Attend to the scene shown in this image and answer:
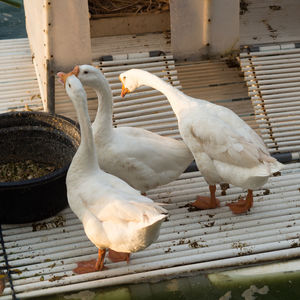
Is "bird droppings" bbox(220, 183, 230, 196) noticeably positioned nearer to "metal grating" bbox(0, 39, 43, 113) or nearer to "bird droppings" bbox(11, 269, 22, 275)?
"bird droppings" bbox(11, 269, 22, 275)

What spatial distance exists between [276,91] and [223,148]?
4.25 feet

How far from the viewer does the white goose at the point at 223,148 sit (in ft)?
10.3

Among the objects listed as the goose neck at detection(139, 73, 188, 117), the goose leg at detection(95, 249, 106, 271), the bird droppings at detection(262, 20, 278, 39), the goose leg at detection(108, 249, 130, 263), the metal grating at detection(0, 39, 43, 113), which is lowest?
the goose leg at detection(108, 249, 130, 263)

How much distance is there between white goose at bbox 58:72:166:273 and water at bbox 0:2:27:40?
162 inches

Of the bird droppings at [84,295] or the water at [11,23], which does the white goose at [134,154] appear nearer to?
the bird droppings at [84,295]

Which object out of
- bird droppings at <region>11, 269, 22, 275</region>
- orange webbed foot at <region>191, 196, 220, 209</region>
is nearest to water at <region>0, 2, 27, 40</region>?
orange webbed foot at <region>191, 196, 220, 209</region>

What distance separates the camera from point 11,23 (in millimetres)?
7160

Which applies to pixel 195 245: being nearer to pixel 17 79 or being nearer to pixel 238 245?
pixel 238 245

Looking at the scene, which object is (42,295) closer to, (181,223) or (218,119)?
(181,223)

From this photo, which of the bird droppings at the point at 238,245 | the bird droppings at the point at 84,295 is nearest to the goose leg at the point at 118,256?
the bird droppings at the point at 84,295

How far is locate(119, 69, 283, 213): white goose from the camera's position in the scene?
10.3 ft

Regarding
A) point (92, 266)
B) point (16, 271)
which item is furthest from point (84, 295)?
point (16, 271)

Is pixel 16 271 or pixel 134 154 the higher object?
pixel 134 154

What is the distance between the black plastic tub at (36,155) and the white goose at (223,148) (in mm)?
767
